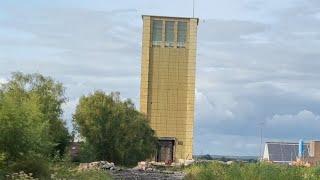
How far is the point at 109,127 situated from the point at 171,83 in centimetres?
6214

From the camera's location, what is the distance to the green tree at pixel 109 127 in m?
73.7

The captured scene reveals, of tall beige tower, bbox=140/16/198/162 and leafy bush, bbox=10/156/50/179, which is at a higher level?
tall beige tower, bbox=140/16/198/162

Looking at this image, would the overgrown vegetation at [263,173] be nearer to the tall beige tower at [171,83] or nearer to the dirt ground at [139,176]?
the dirt ground at [139,176]

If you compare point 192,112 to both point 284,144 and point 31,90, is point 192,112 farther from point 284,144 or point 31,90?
point 31,90

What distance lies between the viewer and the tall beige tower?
13462cm

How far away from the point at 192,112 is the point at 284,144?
1920 centimetres

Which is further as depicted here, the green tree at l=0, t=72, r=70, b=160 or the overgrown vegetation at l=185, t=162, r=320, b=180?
the green tree at l=0, t=72, r=70, b=160

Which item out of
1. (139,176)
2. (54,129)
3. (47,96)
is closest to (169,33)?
(47,96)

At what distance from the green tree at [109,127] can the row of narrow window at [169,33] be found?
59.9 meters

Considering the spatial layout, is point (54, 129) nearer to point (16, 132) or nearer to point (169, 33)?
point (16, 132)

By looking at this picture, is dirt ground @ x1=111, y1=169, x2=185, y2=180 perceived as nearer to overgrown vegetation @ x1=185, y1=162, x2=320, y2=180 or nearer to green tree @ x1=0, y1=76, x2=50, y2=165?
overgrown vegetation @ x1=185, y1=162, x2=320, y2=180

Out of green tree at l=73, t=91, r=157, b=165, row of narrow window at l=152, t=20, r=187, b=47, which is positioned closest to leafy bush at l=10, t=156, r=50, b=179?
green tree at l=73, t=91, r=157, b=165

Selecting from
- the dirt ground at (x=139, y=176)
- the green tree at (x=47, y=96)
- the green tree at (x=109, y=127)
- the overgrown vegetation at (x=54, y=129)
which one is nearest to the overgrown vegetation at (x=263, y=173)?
the overgrown vegetation at (x=54, y=129)

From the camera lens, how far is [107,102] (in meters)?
76.4
